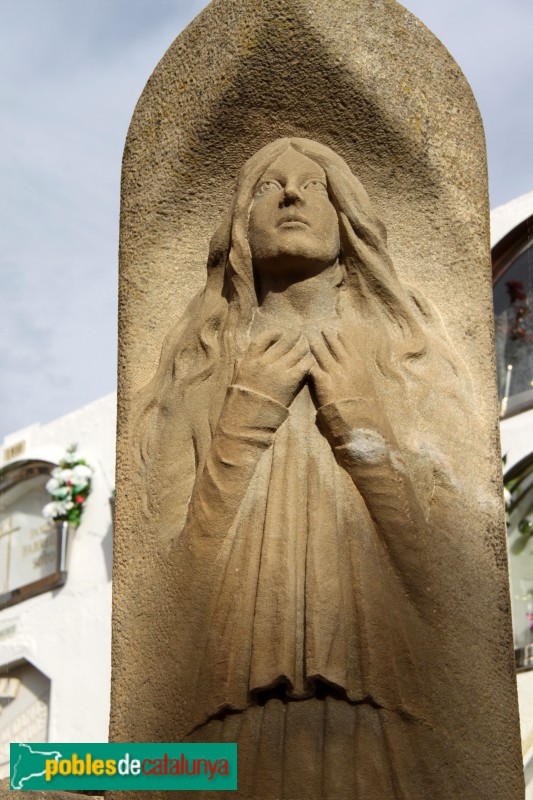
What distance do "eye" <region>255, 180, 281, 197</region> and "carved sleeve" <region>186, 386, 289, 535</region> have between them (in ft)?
2.26

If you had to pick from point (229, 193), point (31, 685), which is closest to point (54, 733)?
point (31, 685)

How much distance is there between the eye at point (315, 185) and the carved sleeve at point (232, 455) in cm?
71

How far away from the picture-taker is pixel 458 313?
3.73 meters

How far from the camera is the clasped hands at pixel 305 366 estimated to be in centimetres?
333

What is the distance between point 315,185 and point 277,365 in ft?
2.08

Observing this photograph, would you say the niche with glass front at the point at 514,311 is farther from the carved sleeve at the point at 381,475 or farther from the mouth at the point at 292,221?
the carved sleeve at the point at 381,475

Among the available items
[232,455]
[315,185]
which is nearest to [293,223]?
[315,185]

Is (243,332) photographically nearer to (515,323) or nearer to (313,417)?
(313,417)

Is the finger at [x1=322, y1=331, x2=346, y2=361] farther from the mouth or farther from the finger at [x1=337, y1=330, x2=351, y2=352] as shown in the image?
the mouth

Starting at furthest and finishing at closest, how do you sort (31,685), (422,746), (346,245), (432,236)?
(31,685), (432,236), (346,245), (422,746)

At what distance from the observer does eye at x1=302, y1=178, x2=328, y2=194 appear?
143 inches

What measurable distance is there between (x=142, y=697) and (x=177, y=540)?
1.46 ft

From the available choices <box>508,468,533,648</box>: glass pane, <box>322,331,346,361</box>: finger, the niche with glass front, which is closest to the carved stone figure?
<box>322,331,346,361</box>: finger

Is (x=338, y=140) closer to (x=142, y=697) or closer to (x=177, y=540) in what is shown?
(x=177, y=540)
